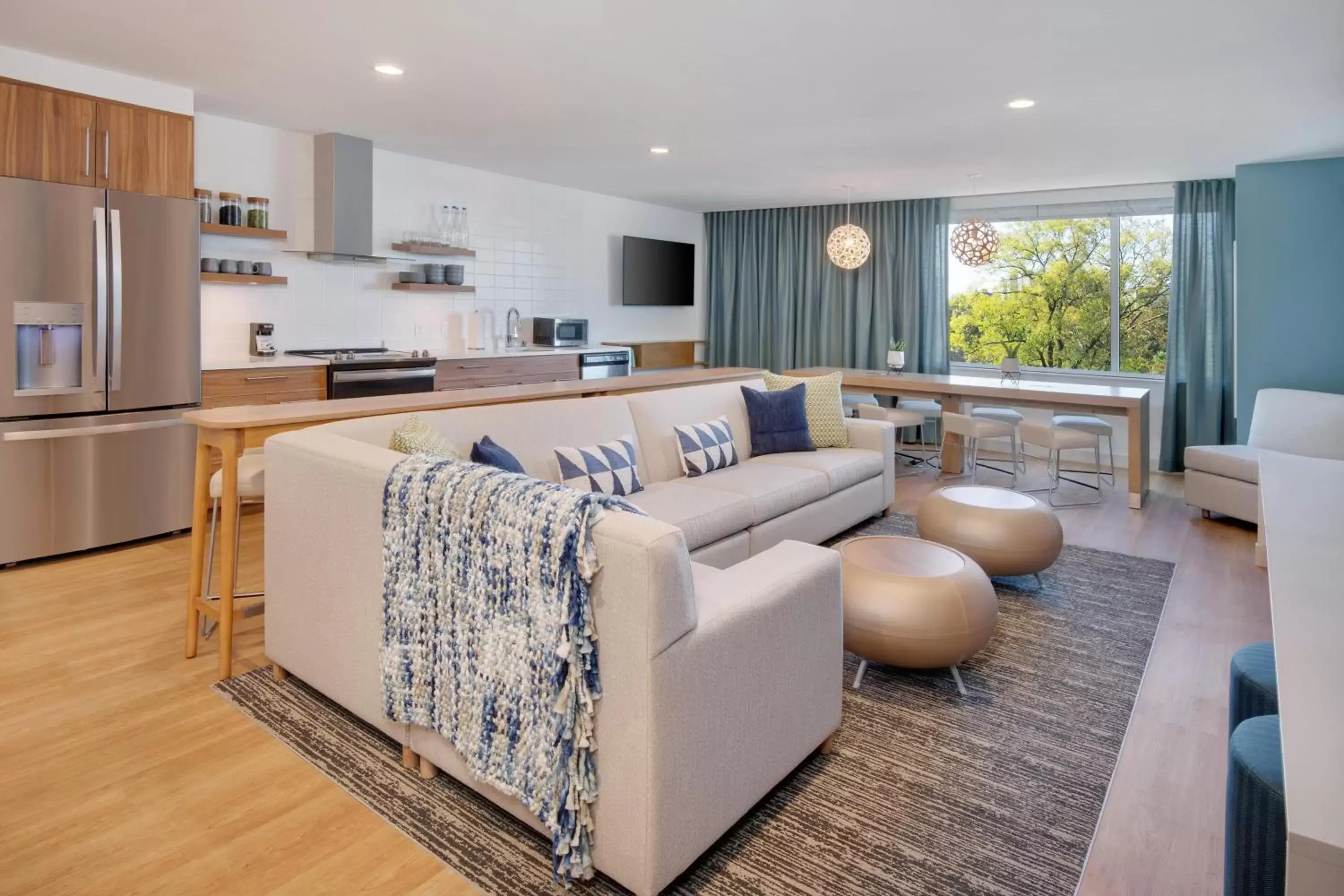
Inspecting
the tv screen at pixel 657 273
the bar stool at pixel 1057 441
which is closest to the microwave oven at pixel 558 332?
the tv screen at pixel 657 273

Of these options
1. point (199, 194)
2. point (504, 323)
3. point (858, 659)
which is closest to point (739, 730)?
point (858, 659)

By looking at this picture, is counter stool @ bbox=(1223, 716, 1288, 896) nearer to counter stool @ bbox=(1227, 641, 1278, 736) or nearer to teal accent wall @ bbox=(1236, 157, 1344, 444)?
counter stool @ bbox=(1227, 641, 1278, 736)

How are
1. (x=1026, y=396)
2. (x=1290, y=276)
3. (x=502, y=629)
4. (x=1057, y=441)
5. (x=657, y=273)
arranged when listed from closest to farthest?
(x=502, y=629), (x=1057, y=441), (x=1026, y=396), (x=1290, y=276), (x=657, y=273)

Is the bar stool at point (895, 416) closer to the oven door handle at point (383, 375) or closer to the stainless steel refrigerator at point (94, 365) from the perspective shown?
the oven door handle at point (383, 375)

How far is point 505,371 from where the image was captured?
619 centimetres

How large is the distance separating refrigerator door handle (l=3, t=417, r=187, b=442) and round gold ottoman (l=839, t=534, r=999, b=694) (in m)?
3.03

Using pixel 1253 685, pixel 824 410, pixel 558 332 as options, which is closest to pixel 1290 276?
pixel 824 410

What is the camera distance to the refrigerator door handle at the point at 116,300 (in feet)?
13.3

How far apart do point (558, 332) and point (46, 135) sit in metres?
3.64

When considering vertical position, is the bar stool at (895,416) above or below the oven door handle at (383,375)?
below

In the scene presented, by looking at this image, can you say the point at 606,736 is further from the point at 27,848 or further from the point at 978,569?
the point at 978,569

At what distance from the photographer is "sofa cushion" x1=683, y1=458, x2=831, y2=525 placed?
11.9ft

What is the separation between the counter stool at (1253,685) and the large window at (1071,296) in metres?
6.30

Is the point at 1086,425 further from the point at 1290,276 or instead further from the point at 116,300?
the point at 116,300
